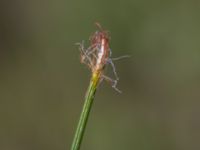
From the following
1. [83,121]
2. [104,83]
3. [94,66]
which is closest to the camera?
[83,121]

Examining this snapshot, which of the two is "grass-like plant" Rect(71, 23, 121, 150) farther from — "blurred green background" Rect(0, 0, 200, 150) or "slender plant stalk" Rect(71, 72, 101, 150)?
"blurred green background" Rect(0, 0, 200, 150)

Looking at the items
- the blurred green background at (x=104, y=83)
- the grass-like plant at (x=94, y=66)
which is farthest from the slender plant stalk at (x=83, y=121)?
the blurred green background at (x=104, y=83)

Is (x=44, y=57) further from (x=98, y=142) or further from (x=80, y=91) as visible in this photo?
(x=98, y=142)

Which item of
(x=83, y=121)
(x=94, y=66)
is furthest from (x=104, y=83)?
(x=83, y=121)

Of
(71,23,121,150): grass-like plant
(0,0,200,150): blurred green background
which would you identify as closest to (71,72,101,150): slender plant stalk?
(71,23,121,150): grass-like plant

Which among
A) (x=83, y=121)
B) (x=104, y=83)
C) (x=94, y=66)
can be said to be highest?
(x=104, y=83)

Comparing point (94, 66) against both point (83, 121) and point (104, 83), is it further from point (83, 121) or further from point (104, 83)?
point (104, 83)

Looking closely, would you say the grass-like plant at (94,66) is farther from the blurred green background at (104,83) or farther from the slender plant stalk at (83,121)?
the blurred green background at (104,83)

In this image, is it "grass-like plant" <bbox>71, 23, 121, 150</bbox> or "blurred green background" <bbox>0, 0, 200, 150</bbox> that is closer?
"grass-like plant" <bbox>71, 23, 121, 150</bbox>

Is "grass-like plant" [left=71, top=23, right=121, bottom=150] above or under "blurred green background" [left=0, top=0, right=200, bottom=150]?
under
